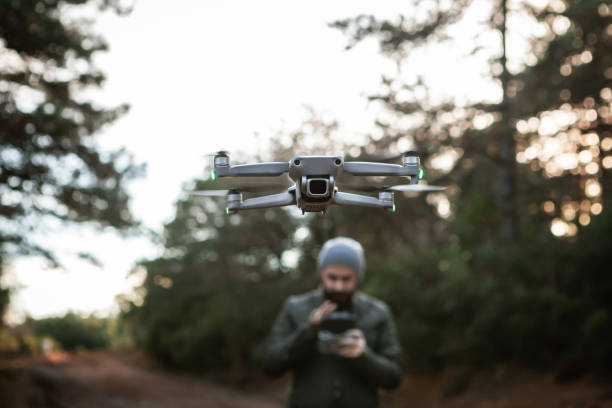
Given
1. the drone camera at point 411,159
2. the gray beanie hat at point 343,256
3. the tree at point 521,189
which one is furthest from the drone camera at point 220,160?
the tree at point 521,189

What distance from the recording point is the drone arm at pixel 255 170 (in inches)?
57.0

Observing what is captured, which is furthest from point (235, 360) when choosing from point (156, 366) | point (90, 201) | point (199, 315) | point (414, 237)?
point (90, 201)

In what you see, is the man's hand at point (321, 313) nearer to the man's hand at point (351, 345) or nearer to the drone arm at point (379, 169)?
the man's hand at point (351, 345)

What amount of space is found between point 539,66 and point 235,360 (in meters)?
17.5

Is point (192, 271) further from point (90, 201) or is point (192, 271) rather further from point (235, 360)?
point (90, 201)

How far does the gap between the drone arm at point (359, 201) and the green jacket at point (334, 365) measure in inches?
113

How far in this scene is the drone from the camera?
1371 mm

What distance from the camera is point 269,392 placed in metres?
23.9

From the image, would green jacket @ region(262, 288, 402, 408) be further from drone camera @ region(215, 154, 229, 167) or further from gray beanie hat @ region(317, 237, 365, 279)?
drone camera @ region(215, 154, 229, 167)

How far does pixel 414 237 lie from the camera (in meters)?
17.5

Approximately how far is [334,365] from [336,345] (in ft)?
1.69

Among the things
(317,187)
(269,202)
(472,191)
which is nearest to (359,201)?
(317,187)

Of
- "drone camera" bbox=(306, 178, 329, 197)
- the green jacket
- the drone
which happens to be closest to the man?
the green jacket

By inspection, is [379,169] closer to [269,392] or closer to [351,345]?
[351,345]
